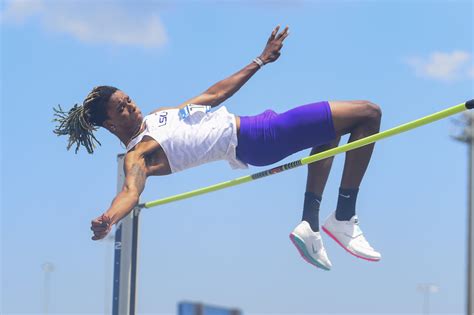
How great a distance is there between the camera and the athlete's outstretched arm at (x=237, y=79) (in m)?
7.33

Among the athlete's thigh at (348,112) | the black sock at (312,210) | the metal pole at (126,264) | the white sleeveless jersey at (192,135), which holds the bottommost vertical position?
the metal pole at (126,264)

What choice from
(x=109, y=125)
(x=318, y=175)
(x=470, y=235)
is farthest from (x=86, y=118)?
(x=470, y=235)

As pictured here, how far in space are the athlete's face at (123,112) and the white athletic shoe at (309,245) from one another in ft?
4.11

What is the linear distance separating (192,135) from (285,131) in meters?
0.58

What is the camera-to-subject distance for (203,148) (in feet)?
23.0

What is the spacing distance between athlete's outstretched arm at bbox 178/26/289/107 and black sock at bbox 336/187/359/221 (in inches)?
38.0

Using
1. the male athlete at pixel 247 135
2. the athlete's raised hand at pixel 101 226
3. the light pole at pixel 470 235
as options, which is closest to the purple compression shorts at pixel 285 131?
the male athlete at pixel 247 135

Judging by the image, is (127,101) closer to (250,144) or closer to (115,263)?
(250,144)

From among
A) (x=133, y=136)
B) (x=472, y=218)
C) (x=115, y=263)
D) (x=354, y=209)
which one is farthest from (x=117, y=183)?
(x=472, y=218)

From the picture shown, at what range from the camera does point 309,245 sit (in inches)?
289

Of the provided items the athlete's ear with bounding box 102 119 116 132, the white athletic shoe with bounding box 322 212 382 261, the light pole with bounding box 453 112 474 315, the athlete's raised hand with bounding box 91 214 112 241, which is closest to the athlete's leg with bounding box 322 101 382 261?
the white athletic shoe with bounding box 322 212 382 261

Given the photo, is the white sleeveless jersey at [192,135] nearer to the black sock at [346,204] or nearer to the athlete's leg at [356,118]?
the athlete's leg at [356,118]

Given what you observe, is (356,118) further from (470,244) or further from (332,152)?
(470,244)

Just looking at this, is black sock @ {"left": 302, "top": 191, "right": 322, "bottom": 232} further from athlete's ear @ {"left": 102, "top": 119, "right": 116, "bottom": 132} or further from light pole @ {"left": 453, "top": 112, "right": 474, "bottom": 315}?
light pole @ {"left": 453, "top": 112, "right": 474, "bottom": 315}
